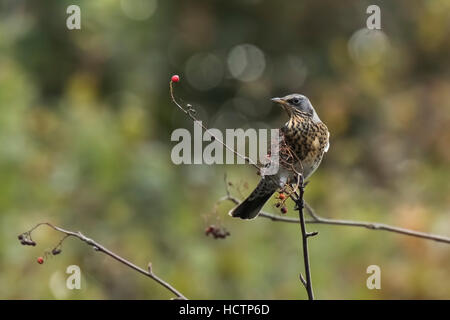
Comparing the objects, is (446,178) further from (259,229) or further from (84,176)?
(84,176)

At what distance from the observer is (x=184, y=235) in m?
7.13

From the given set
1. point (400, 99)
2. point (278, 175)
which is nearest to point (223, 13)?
point (400, 99)

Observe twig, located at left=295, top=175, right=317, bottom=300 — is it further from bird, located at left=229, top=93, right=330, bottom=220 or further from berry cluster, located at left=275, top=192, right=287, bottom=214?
bird, located at left=229, top=93, right=330, bottom=220

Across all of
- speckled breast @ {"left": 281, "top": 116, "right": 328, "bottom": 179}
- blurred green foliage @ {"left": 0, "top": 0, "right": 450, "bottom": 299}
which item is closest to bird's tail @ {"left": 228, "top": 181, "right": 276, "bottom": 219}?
speckled breast @ {"left": 281, "top": 116, "right": 328, "bottom": 179}

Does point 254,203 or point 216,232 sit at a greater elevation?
point 254,203

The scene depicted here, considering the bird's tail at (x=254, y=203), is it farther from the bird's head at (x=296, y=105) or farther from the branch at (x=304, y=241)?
the branch at (x=304, y=241)

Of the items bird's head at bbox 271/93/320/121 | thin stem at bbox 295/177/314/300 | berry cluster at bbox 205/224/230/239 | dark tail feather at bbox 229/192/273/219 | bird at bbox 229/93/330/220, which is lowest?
thin stem at bbox 295/177/314/300

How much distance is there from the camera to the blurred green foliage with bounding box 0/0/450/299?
20.6 feet

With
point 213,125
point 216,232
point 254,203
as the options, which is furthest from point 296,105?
point 213,125

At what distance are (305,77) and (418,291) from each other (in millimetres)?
4713

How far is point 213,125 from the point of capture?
930 cm

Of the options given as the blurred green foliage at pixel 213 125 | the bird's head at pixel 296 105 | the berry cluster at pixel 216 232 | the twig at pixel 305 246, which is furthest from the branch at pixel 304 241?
the blurred green foliage at pixel 213 125

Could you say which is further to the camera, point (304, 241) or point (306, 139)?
point (306, 139)

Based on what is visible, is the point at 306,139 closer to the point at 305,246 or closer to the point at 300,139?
the point at 300,139
